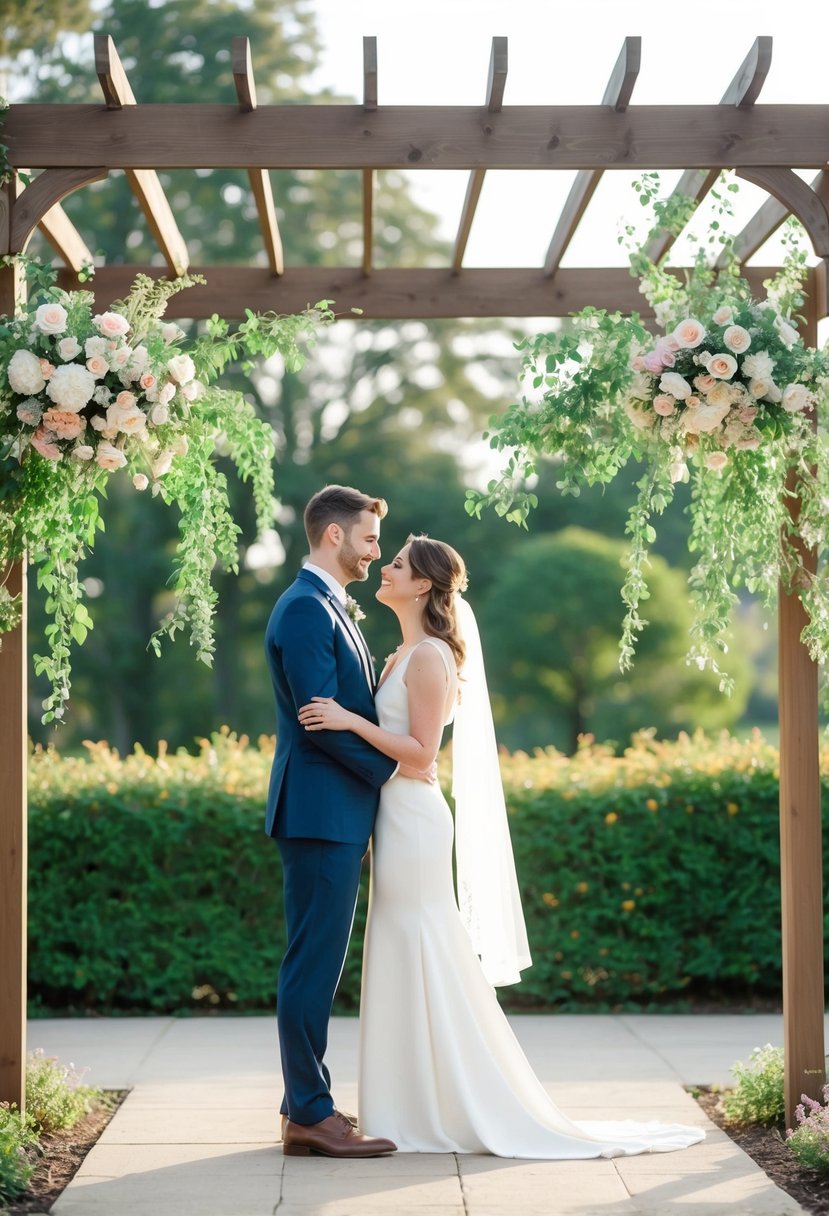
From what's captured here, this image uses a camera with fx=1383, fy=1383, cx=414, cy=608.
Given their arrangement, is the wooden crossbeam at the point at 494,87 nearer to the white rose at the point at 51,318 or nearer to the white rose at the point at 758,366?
the white rose at the point at 758,366

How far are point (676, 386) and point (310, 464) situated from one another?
17916 mm

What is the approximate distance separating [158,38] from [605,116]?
1644 cm

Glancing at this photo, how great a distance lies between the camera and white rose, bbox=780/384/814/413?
13.9 feet

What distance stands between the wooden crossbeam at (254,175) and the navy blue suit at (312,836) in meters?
1.57

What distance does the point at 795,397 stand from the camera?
4.23 metres

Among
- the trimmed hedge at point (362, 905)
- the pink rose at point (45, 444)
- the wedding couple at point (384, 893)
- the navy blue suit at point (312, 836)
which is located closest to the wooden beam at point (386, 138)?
the pink rose at point (45, 444)

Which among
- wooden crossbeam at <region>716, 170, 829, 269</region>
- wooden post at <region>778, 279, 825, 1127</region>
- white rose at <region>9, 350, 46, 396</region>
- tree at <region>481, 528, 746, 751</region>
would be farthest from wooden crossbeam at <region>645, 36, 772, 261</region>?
tree at <region>481, 528, 746, 751</region>

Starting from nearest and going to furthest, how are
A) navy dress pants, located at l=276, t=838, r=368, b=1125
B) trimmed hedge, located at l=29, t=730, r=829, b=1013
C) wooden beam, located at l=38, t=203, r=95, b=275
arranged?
navy dress pants, located at l=276, t=838, r=368, b=1125
wooden beam, located at l=38, t=203, r=95, b=275
trimmed hedge, located at l=29, t=730, r=829, b=1013

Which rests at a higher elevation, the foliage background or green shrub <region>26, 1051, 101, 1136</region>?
the foliage background

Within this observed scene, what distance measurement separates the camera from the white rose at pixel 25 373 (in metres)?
4.01

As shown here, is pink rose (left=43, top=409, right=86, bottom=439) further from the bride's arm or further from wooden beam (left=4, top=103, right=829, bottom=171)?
the bride's arm

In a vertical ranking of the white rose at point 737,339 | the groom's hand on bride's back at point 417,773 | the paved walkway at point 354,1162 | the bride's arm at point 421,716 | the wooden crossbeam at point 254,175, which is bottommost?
the paved walkway at point 354,1162

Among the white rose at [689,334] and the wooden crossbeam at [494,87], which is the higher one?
the wooden crossbeam at [494,87]

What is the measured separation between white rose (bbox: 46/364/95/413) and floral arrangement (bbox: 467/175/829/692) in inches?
48.4
